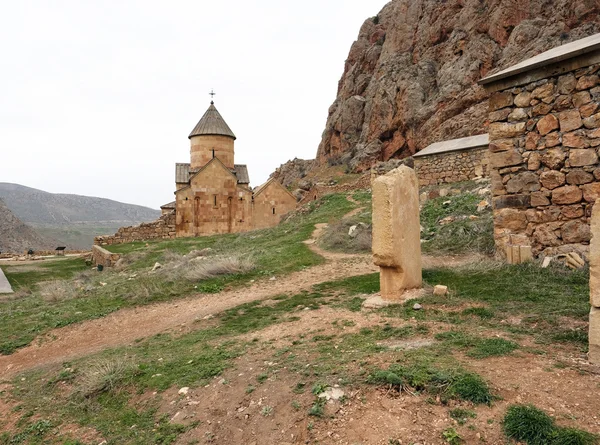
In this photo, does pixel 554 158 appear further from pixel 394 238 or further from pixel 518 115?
pixel 394 238

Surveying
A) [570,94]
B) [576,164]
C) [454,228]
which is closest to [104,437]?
[576,164]

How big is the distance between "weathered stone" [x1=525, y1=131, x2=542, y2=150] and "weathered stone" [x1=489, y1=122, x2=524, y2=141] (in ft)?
0.46

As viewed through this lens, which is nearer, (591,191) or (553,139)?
(591,191)

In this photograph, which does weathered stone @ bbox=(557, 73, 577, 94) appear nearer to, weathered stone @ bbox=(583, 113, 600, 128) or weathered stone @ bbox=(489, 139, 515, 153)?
weathered stone @ bbox=(583, 113, 600, 128)

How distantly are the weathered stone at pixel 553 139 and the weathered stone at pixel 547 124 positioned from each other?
76 mm

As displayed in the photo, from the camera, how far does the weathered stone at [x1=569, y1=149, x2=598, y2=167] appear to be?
656 centimetres

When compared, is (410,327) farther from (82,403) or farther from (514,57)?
(514,57)

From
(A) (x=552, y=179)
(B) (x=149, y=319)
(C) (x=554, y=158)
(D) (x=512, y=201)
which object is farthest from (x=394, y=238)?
(B) (x=149, y=319)

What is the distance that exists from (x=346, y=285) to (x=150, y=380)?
163 inches

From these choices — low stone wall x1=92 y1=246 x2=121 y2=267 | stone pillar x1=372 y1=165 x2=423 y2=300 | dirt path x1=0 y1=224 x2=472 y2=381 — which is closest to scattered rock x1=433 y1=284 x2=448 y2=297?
stone pillar x1=372 y1=165 x2=423 y2=300

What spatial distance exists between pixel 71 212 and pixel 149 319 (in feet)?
444

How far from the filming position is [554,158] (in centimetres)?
694

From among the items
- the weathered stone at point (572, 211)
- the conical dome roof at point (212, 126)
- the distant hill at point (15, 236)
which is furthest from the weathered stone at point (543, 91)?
the distant hill at point (15, 236)

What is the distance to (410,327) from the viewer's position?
4.79 m
